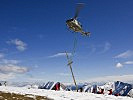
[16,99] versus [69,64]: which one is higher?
[69,64]

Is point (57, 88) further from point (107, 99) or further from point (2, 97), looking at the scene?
point (2, 97)

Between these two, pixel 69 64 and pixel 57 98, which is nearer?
pixel 57 98

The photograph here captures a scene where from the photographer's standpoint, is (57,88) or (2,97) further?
(57,88)

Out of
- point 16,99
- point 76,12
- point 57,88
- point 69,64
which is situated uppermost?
point 76,12

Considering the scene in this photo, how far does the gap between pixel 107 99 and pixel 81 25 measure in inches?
611

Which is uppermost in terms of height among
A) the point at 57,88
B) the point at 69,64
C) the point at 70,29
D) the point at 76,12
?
→ the point at 76,12

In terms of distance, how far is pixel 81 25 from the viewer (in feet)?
146

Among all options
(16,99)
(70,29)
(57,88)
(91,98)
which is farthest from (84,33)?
(16,99)

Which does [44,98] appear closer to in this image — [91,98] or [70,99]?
[70,99]

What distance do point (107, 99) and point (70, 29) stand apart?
539 inches

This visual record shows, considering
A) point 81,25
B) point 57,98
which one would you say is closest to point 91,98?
point 57,98

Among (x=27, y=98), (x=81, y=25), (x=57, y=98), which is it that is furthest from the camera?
(x=81, y=25)

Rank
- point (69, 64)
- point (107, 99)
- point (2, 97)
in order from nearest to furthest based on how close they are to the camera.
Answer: point (2, 97)
point (107, 99)
point (69, 64)

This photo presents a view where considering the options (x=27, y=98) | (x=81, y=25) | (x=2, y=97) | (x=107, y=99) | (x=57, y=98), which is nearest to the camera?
(x=2, y=97)
